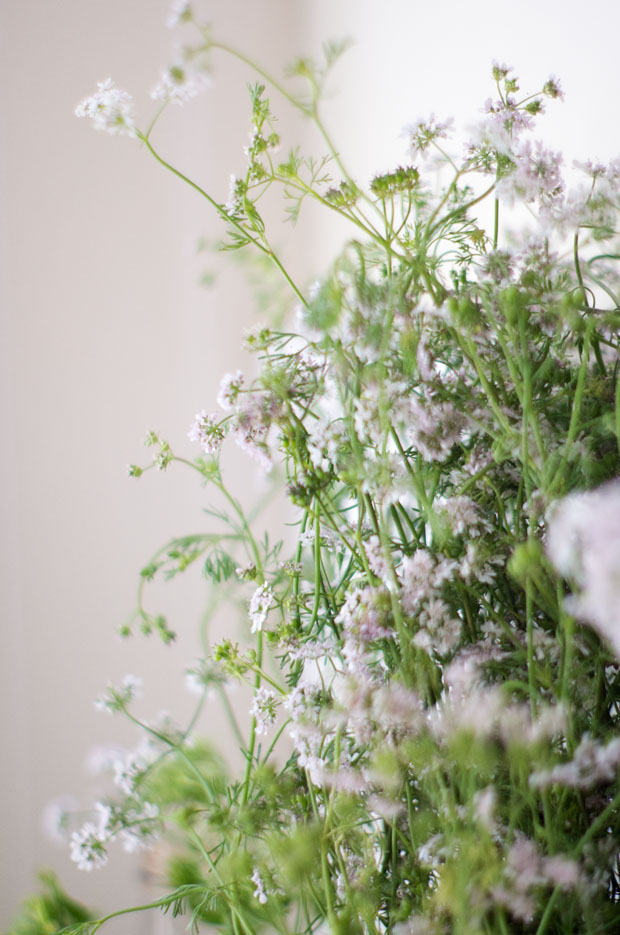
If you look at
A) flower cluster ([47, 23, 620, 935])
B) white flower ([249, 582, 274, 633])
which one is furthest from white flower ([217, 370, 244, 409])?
white flower ([249, 582, 274, 633])

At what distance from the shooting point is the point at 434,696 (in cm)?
47

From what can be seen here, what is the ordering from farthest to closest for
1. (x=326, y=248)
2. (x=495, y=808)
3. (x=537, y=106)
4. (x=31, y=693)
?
(x=326, y=248)
(x=31, y=693)
(x=537, y=106)
(x=495, y=808)

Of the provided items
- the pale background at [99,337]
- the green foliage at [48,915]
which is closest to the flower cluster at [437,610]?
the green foliage at [48,915]

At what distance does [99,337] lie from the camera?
4.60ft

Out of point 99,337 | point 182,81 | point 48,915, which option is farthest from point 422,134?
point 99,337

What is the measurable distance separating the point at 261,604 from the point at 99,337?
982 millimetres

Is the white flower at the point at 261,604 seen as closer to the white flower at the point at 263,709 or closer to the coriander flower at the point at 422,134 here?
the white flower at the point at 263,709

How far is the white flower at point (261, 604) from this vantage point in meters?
0.53

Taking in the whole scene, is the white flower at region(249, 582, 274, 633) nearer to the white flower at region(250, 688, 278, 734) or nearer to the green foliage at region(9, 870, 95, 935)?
the white flower at region(250, 688, 278, 734)

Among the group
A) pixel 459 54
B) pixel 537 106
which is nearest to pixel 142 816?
pixel 537 106

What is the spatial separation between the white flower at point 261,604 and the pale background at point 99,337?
2.71 ft

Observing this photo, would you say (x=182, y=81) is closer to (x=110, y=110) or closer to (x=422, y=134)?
(x=110, y=110)

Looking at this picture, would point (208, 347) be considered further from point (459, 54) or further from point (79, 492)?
point (459, 54)

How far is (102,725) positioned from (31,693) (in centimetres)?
14
